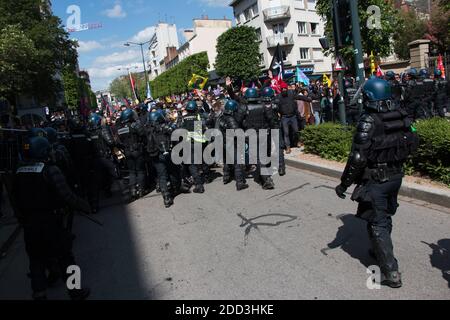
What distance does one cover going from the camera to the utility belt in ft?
11.7

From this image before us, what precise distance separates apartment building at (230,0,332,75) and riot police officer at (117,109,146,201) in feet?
112

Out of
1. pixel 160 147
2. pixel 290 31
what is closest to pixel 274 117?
pixel 160 147

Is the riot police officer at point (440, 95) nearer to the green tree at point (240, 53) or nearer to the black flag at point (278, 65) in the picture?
the black flag at point (278, 65)

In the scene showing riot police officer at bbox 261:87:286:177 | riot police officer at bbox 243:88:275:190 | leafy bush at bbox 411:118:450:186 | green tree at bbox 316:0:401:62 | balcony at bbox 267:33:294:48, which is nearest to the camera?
leafy bush at bbox 411:118:450:186

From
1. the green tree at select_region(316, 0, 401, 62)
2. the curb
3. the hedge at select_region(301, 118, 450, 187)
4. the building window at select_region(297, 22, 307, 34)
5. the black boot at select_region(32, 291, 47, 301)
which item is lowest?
the black boot at select_region(32, 291, 47, 301)

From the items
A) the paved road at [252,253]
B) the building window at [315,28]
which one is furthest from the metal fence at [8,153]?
the building window at [315,28]

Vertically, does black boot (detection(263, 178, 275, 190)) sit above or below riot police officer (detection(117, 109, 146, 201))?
below

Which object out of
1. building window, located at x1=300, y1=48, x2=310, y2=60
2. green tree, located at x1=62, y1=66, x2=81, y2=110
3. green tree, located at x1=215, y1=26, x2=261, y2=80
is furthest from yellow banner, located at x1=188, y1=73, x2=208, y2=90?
green tree, located at x1=62, y1=66, x2=81, y2=110

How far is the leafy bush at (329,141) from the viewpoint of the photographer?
8188 mm

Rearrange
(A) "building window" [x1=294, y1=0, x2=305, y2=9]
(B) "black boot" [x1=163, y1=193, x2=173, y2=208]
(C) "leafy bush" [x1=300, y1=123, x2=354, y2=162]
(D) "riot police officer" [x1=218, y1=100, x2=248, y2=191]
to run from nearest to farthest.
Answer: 1. (B) "black boot" [x1=163, y1=193, x2=173, y2=208]
2. (D) "riot police officer" [x1=218, y1=100, x2=248, y2=191]
3. (C) "leafy bush" [x1=300, y1=123, x2=354, y2=162]
4. (A) "building window" [x1=294, y1=0, x2=305, y2=9]

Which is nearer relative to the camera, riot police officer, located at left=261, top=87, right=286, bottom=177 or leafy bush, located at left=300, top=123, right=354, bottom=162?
riot police officer, located at left=261, top=87, right=286, bottom=177

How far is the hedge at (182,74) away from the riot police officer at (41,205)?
43.3 metres

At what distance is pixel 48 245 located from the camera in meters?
Result: 4.00

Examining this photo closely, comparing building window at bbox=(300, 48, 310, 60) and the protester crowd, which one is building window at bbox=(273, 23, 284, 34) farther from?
the protester crowd
